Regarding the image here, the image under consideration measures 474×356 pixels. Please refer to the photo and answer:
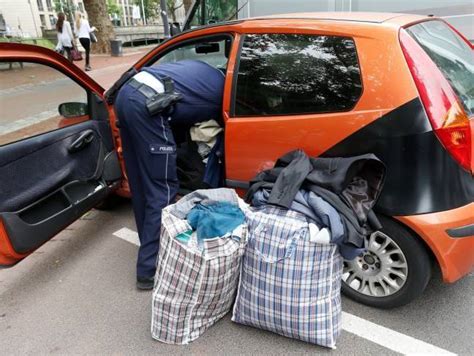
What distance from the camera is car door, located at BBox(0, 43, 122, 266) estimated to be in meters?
2.49

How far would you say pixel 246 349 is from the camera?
212cm

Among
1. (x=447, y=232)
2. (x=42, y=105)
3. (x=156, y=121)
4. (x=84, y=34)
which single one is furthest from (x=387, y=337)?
(x=84, y=34)

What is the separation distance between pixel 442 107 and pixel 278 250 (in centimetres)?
105

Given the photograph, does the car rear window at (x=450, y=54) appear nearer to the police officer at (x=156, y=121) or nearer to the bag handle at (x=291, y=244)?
the bag handle at (x=291, y=244)

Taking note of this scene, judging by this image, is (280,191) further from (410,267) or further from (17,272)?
(17,272)

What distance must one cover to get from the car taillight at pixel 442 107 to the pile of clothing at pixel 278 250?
0.33 metres

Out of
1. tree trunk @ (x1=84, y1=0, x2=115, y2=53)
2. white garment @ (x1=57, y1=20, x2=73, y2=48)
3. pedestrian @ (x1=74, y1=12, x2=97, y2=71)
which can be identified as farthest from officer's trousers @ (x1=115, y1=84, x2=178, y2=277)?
tree trunk @ (x1=84, y1=0, x2=115, y2=53)

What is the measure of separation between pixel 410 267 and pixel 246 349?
96 cm

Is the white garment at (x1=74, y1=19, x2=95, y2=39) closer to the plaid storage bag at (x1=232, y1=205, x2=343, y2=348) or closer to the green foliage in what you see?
the plaid storage bag at (x1=232, y1=205, x2=343, y2=348)

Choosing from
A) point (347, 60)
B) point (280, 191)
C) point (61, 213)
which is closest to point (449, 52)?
point (347, 60)

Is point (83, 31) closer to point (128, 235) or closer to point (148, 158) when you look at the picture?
point (128, 235)

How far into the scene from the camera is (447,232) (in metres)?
1.98

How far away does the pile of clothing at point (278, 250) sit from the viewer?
6.43ft

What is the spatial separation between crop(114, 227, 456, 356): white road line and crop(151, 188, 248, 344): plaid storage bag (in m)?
0.68
